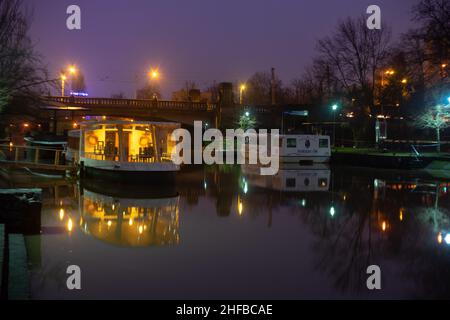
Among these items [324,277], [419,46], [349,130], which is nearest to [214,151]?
[349,130]

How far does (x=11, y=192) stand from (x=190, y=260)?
5192 mm

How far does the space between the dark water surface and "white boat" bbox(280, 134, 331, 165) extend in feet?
61.1

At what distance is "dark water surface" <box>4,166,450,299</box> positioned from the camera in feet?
30.1

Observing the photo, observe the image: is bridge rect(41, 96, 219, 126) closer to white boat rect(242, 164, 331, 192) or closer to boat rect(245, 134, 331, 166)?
boat rect(245, 134, 331, 166)

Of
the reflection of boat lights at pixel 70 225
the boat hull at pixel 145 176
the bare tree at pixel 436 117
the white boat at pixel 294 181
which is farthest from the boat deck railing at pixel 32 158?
the bare tree at pixel 436 117

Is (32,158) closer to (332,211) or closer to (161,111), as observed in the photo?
(161,111)

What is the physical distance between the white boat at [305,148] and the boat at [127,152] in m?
13.6

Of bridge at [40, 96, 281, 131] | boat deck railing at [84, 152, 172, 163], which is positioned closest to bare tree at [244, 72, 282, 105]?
bridge at [40, 96, 281, 131]

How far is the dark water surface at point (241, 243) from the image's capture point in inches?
361

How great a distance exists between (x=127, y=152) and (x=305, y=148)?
18.8 m

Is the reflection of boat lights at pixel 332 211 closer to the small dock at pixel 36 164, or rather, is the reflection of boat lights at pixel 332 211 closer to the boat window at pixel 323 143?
the small dock at pixel 36 164

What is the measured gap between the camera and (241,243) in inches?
506

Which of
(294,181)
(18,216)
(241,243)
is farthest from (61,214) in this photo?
(294,181)
